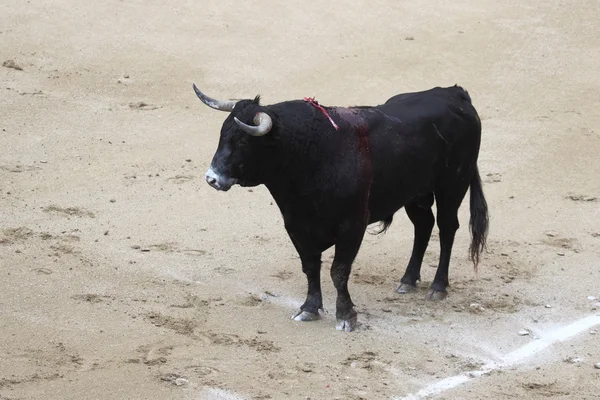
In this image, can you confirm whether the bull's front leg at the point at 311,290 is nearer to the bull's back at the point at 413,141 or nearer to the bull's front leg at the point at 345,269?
the bull's front leg at the point at 345,269

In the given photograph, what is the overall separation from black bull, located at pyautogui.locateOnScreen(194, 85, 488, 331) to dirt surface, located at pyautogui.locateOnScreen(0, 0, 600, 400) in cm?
62

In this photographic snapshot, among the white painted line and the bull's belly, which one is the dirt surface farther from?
the bull's belly

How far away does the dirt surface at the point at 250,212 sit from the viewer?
7.70 m

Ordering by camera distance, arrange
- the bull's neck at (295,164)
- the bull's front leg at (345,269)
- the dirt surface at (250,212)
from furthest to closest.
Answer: the bull's front leg at (345,269)
the bull's neck at (295,164)
the dirt surface at (250,212)

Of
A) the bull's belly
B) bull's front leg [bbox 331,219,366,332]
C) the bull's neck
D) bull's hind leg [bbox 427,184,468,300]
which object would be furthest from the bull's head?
bull's hind leg [bbox 427,184,468,300]

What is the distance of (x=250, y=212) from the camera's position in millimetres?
10609

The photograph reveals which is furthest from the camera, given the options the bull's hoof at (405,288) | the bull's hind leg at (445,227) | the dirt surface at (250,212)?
the bull's hoof at (405,288)

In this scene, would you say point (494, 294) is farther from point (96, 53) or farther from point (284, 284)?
point (96, 53)

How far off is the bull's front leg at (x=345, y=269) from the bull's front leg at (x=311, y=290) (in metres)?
0.21

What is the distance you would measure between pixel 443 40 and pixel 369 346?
290 inches

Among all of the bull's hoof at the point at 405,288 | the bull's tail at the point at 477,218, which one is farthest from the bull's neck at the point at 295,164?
the bull's tail at the point at 477,218

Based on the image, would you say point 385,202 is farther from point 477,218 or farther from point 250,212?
point 250,212

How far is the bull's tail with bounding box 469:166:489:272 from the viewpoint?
938 centimetres

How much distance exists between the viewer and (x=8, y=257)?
916 centimetres
